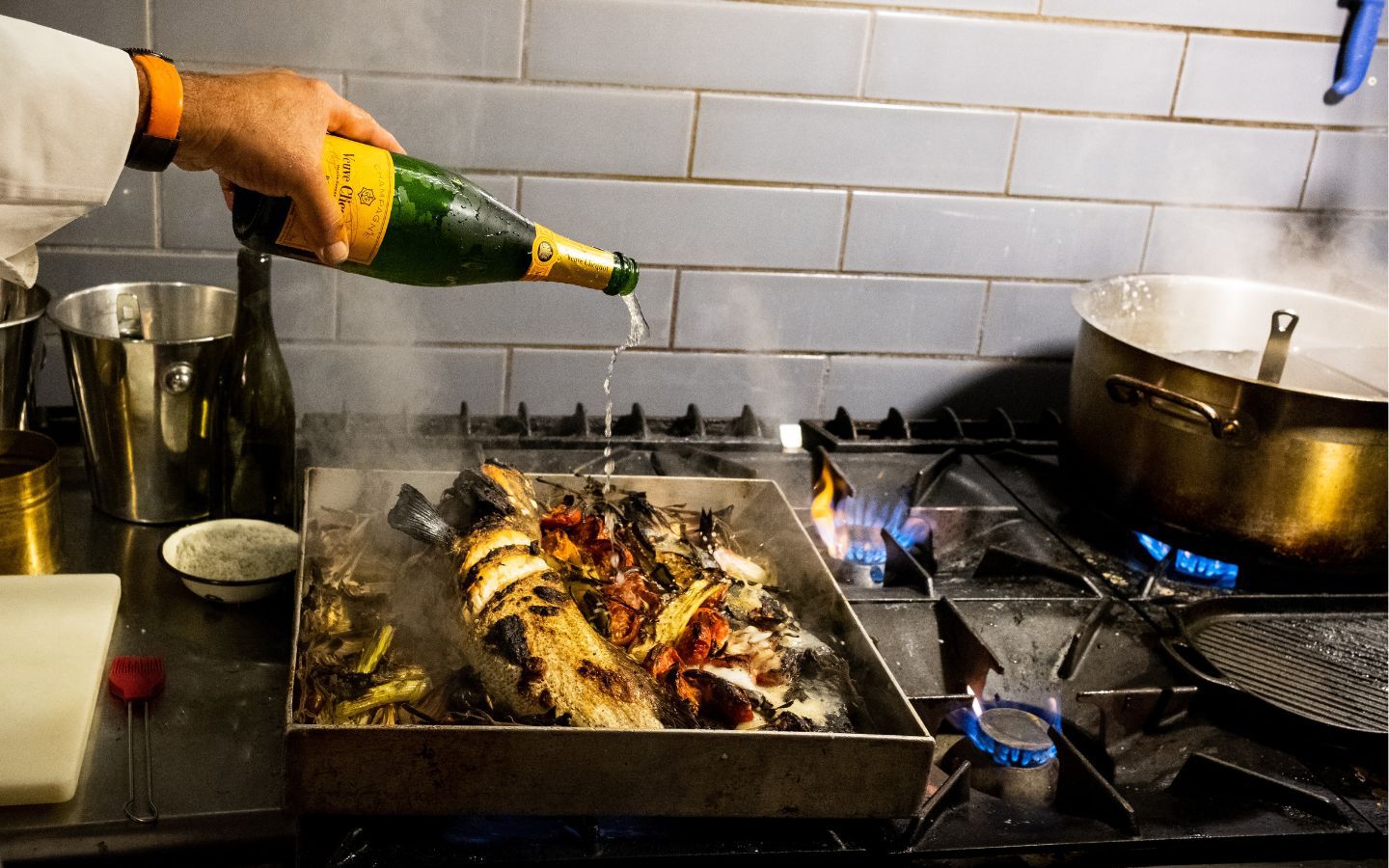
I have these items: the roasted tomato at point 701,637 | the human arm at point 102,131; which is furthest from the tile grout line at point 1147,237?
the human arm at point 102,131

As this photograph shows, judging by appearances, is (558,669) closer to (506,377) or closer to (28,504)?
(28,504)

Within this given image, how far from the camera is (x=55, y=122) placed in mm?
859

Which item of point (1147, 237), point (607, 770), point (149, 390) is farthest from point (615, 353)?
point (1147, 237)

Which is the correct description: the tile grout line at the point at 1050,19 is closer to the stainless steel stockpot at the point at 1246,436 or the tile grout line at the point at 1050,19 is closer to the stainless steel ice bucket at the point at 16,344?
the stainless steel stockpot at the point at 1246,436

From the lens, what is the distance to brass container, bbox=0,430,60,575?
114cm

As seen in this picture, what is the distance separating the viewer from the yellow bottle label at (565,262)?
121 centimetres

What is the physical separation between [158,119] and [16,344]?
18.9 inches

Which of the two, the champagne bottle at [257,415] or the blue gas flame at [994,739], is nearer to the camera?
the blue gas flame at [994,739]

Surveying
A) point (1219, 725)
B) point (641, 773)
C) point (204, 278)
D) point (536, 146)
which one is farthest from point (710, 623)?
point (204, 278)

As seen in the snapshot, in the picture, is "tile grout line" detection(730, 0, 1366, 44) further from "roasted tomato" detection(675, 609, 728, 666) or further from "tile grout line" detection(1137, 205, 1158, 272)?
"roasted tomato" detection(675, 609, 728, 666)

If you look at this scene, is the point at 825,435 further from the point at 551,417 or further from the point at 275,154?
the point at 275,154

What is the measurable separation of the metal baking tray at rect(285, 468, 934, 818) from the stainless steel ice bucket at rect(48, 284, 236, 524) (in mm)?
419

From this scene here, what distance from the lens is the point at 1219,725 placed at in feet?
3.75

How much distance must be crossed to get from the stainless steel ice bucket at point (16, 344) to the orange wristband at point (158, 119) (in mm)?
412
